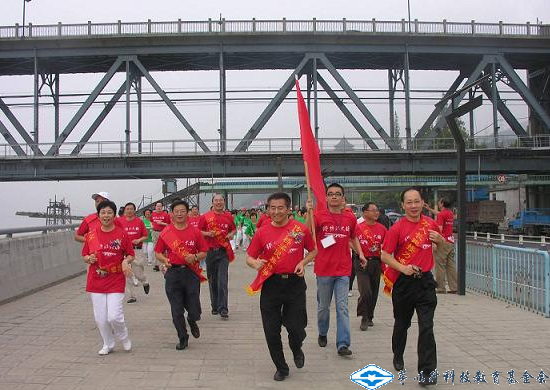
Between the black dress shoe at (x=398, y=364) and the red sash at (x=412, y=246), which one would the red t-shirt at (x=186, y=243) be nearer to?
the red sash at (x=412, y=246)

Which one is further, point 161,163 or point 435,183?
point 435,183

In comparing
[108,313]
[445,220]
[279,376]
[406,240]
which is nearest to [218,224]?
[108,313]

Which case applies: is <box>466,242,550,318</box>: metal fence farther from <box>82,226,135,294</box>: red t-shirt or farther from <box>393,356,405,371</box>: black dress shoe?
<box>82,226,135,294</box>: red t-shirt

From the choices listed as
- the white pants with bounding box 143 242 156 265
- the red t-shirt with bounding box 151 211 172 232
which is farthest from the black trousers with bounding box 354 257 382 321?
the white pants with bounding box 143 242 156 265

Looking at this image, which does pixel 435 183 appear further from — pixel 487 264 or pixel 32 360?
pixel 32 360

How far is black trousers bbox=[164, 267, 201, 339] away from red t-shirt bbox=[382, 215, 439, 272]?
241cm

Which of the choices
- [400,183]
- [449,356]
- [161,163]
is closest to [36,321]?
[449,356]

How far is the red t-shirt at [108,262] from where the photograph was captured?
546 centimetres

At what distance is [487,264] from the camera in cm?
938

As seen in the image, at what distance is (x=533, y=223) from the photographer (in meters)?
34.4

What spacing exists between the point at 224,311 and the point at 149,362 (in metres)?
2.29

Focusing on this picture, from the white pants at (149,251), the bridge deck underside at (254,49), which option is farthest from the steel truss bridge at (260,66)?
the white pants at (149,251)

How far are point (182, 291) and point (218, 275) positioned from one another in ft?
5.50

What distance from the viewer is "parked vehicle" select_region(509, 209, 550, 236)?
3397 cm
